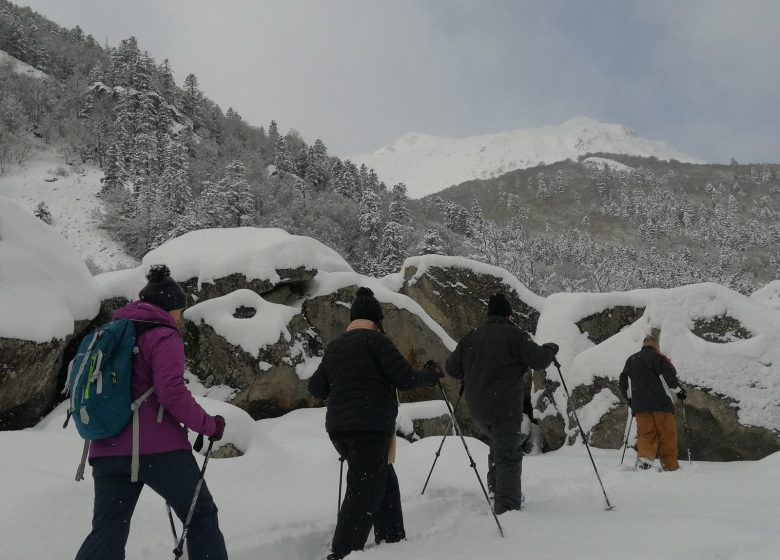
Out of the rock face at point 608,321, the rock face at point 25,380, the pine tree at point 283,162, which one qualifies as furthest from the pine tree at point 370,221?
the rock face at point 25,380

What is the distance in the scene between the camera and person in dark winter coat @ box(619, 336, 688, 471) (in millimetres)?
6141

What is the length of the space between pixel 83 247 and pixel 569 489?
29797mm

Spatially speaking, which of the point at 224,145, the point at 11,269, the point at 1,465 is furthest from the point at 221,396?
the point at 224,145

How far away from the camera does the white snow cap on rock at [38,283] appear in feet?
23.6

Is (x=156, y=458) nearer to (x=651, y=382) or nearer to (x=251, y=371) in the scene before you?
(x=651, y=382)

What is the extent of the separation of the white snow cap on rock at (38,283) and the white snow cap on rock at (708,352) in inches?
360

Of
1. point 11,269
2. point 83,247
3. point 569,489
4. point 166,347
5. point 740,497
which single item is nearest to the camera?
point 166,347

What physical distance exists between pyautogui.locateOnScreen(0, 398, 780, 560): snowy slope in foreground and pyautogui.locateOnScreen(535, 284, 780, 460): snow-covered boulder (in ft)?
4.92

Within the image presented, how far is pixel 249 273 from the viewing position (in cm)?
1116

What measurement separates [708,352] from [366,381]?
7.29m

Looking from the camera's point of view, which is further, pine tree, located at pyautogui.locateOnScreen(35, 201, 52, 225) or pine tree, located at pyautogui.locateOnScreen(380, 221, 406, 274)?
pine tree, located at pyautogui.locateOnScreen(380, 221, 406, 274)

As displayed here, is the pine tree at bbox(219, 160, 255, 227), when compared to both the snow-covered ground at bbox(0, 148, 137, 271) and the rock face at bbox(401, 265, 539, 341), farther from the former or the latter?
the rock face at bbox(401, 265, 539, 341)

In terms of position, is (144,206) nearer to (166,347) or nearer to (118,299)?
(118,299)

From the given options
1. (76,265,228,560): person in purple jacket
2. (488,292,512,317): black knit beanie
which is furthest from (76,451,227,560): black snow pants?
(488,292,512,317): black knit beanie
